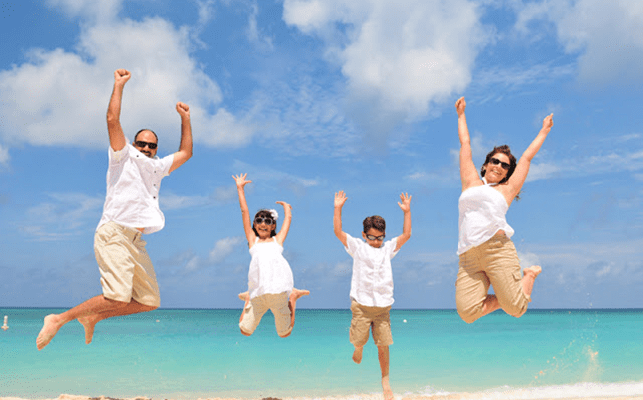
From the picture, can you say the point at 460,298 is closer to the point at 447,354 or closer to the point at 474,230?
the point at 474,230

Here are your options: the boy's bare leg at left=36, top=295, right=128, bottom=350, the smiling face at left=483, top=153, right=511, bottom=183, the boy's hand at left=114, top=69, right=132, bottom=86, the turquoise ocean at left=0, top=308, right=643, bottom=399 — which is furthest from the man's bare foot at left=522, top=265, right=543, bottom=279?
the boy's hand at left=114, top=69, right=132, bottom=86

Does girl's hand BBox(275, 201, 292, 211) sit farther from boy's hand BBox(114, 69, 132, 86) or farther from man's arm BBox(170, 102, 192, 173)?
boy's hand BBox(114, 69, 132, 86)

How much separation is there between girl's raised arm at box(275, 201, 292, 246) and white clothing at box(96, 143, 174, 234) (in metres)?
1.78

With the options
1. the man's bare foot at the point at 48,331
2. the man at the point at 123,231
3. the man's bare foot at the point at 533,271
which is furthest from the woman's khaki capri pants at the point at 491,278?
the man's bare foot at the point at 48,331

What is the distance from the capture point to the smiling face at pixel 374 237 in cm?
696

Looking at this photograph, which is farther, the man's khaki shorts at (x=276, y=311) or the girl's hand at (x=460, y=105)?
the man's khaki shorts at (x=276, y=311)

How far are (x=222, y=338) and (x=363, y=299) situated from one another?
2110 centimetres

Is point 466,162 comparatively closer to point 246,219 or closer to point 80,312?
point 246,219

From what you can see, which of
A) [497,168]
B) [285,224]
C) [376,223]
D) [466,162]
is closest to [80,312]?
[285,224]

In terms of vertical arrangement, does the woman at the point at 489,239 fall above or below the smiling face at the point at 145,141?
below

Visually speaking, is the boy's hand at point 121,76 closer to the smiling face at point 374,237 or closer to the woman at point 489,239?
the smiling face at point 374,237

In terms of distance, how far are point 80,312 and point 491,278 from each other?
4.20 m

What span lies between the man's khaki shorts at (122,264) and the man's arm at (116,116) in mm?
819

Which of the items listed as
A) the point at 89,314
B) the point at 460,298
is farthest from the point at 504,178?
the point at 89,314
